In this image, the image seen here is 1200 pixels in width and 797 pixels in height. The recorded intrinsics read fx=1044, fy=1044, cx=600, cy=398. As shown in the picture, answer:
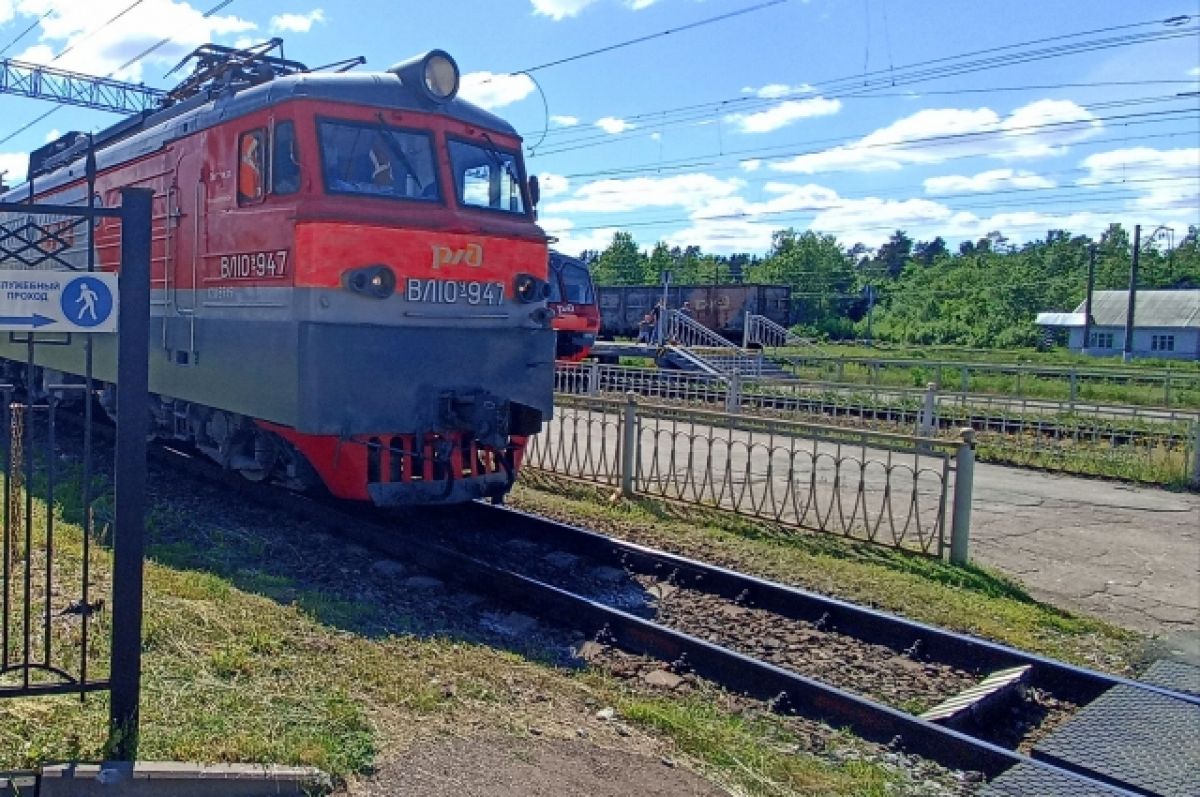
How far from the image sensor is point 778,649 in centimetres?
638

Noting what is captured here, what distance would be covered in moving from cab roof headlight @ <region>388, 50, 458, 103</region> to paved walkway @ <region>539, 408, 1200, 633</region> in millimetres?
4192

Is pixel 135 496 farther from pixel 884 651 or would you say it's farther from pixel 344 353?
pixel 884 651

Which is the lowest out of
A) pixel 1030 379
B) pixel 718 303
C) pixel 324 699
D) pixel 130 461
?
pixel 324 699

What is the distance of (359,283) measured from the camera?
24.6 feet

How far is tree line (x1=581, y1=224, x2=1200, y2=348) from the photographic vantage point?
61.7 m

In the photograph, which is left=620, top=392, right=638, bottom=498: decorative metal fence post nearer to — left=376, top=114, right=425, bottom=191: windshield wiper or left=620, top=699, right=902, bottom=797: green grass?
left=376, top=114, right=425, bottom=191: windshield wiper

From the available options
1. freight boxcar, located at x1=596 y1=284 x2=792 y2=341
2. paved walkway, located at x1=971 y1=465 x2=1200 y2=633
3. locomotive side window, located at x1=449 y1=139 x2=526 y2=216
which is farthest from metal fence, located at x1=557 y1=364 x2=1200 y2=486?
freight boxcar, located at x1=596 y1=284 x2=792 y2=341

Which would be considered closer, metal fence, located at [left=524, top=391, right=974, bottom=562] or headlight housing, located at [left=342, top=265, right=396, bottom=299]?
headlight housing, located at [left=342, top=265, right=396, bottom=299]

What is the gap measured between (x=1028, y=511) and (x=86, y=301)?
393 inches

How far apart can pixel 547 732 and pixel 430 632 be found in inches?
67.6

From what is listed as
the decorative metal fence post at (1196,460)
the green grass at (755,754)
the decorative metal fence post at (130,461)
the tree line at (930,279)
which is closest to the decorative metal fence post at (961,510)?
the green grass at (755,754)

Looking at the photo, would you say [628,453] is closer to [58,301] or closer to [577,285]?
[58,301]

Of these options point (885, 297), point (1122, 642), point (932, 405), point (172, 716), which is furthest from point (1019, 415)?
point (885, 297)

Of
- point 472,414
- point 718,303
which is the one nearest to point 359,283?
point 472,414
